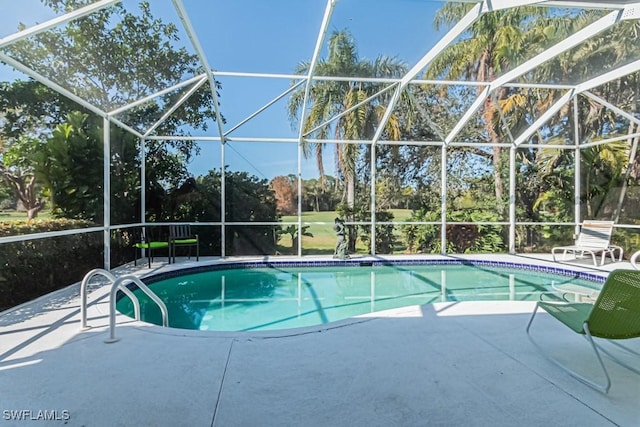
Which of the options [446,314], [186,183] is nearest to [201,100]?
[186,183]

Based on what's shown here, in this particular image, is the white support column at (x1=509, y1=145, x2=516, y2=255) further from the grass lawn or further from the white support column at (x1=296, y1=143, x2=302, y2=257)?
the white support column at (x1=296, y1=143, x2=302, y2=257)

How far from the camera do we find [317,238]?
9289mm

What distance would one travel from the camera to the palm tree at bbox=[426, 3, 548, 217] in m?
5.49

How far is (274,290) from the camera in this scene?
6551 mm

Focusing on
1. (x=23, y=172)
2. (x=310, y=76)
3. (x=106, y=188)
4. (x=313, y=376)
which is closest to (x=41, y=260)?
(x=23, y=172)

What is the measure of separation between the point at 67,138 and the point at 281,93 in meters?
3.81

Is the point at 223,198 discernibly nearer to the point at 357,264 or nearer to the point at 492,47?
the point at 357,264

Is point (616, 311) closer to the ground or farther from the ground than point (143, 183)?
closer to the ground

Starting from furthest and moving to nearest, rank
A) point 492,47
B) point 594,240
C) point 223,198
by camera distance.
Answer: point 223,198 → point 594,240 → point 492,47

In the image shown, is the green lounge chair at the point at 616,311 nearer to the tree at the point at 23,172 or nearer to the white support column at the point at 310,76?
the white support column at the point at 310,76

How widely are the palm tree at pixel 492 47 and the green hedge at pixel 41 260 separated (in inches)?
254

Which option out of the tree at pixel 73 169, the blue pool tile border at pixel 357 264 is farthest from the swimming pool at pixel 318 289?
the tree at pixel 73 169

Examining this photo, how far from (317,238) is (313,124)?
2909 millimetres

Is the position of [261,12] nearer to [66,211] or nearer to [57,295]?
[66,211]
